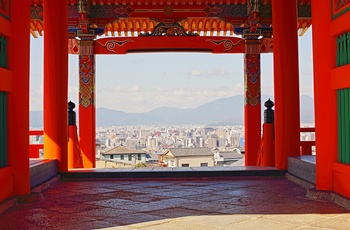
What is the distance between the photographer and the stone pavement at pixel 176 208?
11.4 ft

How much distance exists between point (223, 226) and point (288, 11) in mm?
3666

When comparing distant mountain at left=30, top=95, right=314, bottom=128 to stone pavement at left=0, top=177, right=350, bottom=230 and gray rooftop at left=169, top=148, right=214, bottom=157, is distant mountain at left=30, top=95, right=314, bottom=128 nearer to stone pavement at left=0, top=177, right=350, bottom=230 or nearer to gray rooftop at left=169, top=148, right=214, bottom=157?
gray rooftop at left=169, top=148, right=214, bottom=157

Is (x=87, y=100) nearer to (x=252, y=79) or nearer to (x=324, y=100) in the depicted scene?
(x=252, y=79)

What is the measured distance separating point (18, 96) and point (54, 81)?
5.90 ft

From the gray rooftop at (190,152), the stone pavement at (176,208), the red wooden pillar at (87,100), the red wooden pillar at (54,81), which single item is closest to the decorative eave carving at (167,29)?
the red wooden pillar at (87,100)

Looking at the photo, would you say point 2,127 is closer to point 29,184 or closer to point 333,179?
point 29,184

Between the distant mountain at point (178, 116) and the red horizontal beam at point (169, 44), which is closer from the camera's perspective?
the red horizontal beam at point (169, 44)

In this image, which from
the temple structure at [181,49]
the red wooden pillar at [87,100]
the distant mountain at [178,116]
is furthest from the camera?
the distant mountain at [178,116]

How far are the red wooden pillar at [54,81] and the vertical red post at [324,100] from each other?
3.17 metres

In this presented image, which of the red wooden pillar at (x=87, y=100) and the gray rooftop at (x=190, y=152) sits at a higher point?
the red wooden pillar at (x=87, y=100)

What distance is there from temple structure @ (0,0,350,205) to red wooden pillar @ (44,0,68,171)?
0.04 ft

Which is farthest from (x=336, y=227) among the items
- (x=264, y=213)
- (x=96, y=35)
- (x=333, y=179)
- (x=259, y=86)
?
(x=96, y=35)

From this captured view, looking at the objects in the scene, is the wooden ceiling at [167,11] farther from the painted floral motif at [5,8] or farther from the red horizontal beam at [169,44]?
the painted floral motif at [5,8]

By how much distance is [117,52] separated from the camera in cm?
1025
